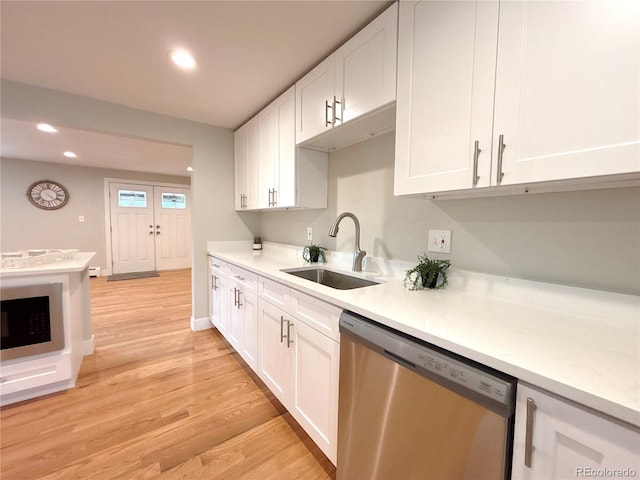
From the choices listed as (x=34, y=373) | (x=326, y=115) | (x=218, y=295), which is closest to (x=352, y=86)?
(x=326, y=115)

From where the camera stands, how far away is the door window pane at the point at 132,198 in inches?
222

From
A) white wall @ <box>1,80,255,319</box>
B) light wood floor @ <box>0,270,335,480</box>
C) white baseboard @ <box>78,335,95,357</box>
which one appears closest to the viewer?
light wood floor @ <box>0,270,335,480</box>

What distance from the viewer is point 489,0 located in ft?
3.02

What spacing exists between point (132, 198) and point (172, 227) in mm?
983

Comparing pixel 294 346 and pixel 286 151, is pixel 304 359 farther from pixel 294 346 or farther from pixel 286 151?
pixel 286 151

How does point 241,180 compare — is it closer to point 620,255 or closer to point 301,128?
point 301,128

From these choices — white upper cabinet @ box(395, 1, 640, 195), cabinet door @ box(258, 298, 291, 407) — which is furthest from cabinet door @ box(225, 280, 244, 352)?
white upper cabinet @ box(395, 1, 640, 195)

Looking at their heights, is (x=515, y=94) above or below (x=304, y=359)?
above

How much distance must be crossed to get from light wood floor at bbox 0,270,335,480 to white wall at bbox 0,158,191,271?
157 inches

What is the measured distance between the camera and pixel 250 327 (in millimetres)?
1978

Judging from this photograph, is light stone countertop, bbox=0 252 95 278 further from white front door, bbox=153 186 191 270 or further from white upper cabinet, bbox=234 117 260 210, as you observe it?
white front door, bbox=153 186 191 270

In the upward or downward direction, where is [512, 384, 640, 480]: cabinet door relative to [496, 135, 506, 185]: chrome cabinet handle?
downward

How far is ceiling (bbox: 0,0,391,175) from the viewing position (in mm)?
1346

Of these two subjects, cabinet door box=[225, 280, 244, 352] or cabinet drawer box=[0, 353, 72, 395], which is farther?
cabinet door box=[225, 280, 244, 352]
